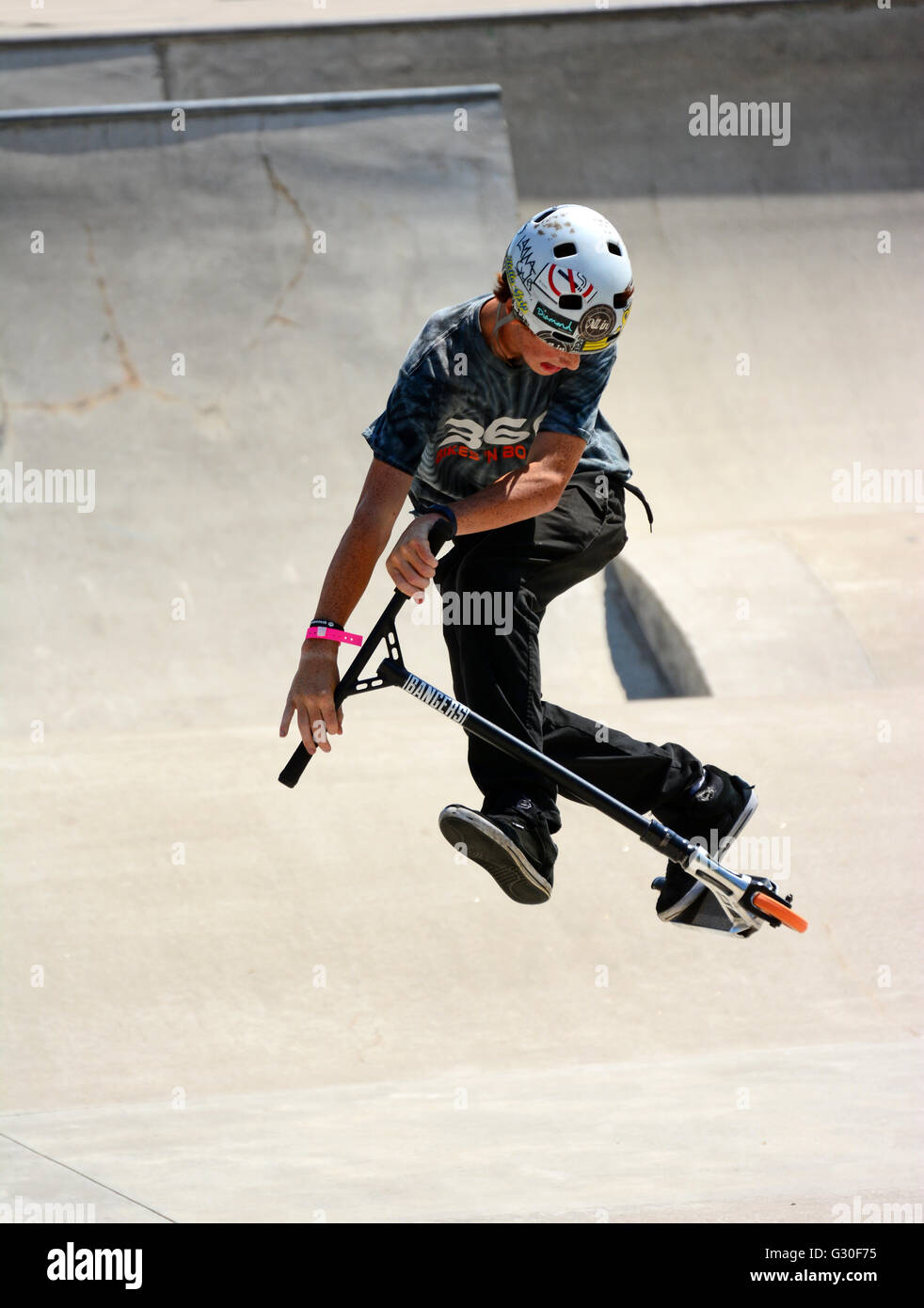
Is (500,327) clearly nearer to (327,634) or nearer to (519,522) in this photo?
(519,522)

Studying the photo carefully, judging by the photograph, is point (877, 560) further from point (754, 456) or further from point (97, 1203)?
point (97, 1203)

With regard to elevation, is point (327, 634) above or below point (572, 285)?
below

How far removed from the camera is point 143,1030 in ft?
18.3

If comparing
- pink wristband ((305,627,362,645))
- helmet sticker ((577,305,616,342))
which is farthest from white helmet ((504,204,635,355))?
pink wristband ((305,627,362,645))

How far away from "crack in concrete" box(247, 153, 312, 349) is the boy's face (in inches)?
260

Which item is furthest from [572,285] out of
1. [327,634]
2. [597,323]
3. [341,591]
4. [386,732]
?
[386,732]

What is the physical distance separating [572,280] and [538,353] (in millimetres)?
230

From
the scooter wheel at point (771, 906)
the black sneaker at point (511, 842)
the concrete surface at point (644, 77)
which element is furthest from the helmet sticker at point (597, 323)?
the concrete surface at point (644, 77)

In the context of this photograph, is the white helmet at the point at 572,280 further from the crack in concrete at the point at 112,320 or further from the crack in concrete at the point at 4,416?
the crack in concrete at the point at 4,416

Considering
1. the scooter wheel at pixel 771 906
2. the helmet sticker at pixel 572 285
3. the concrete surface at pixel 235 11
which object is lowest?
the scooter wheel at pixel 771 906

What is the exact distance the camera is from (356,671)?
11.8ft

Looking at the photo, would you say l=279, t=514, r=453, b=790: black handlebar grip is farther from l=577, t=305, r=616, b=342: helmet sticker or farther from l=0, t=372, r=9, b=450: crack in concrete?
l=0, t=372, r=9, b=450: crack in concrete

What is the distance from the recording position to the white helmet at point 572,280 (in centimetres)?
345

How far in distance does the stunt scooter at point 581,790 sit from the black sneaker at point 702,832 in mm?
258
